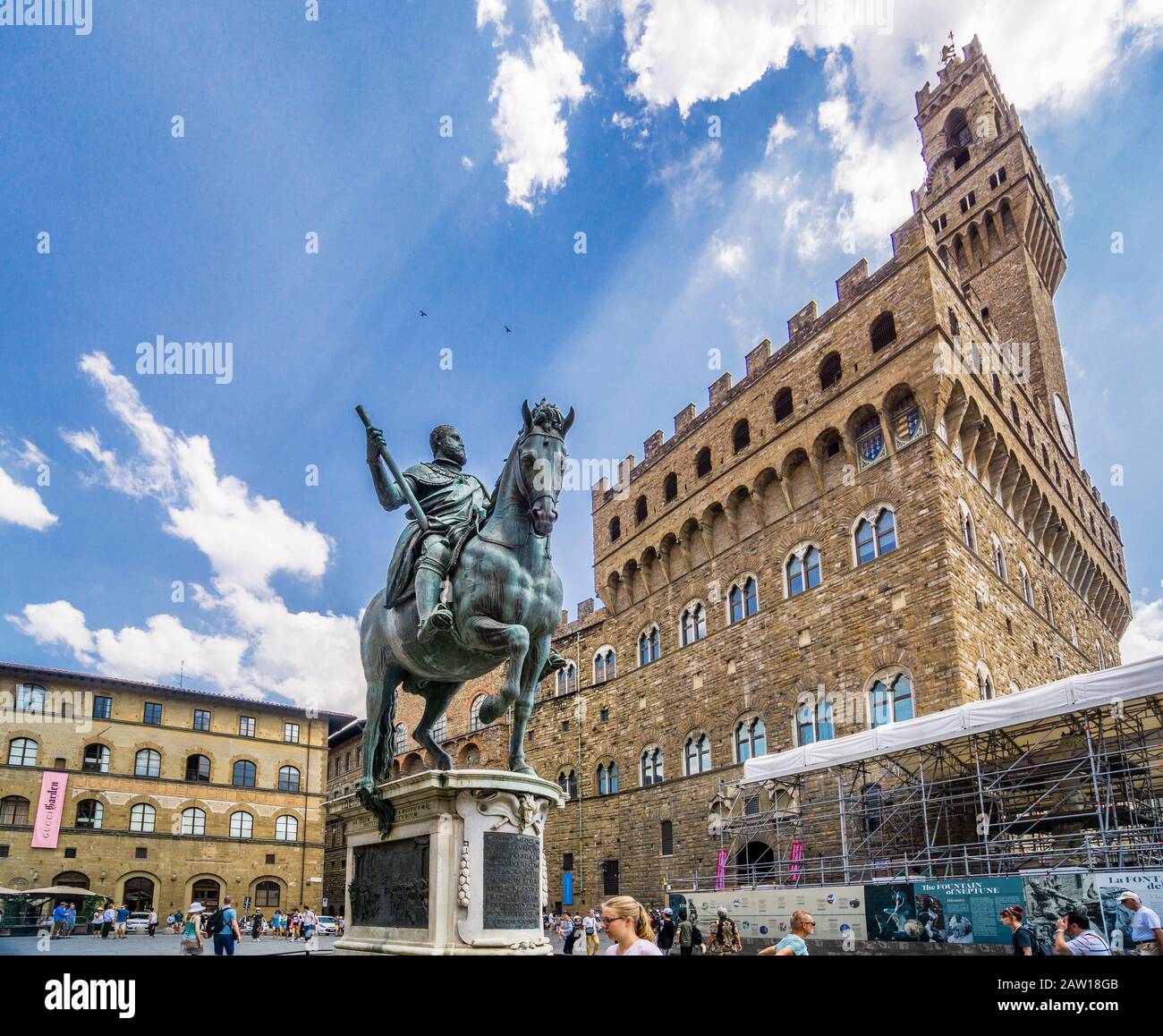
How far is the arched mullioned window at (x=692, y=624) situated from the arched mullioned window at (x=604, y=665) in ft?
13.2

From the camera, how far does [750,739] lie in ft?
82.3

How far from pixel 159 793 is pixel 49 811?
4.29m

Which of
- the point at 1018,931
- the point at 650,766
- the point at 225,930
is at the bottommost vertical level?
the point at 225,930

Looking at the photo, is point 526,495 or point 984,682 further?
point 984,682

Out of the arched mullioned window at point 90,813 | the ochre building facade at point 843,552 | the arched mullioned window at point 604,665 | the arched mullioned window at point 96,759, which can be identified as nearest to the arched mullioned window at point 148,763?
the arched mullioned window at point 96,759

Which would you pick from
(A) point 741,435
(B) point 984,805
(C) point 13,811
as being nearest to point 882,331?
(A) point 741,435

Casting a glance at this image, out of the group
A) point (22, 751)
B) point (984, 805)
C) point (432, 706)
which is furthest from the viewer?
point (22, 751)

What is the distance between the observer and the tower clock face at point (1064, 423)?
3331cm

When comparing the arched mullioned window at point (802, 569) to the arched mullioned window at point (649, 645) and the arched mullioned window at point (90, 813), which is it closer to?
the arched mullioned window at point (649, 645)

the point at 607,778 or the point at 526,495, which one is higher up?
the point at 526,495

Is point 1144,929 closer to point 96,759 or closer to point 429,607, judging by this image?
point 429,607

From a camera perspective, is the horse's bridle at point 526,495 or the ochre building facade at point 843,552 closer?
the horse's bridle at point 526,495

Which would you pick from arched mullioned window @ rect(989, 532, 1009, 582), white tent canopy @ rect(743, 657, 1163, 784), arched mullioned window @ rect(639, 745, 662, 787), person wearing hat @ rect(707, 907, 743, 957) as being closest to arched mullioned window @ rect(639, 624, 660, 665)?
arched mullioned window @ rect(639, 745, 662, 787)
